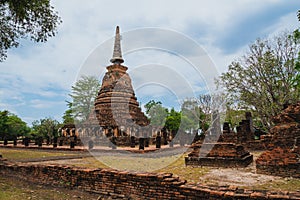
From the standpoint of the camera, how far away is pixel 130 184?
16.9ft

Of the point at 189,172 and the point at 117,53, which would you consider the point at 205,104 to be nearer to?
the point at 117,53

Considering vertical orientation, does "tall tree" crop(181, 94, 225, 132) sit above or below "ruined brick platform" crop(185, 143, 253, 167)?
above

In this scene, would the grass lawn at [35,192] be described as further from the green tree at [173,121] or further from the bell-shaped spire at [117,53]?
the green tree at [173,121]

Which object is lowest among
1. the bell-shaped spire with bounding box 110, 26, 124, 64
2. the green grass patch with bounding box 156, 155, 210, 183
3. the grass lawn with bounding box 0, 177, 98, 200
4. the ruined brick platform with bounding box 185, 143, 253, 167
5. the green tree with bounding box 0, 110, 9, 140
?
the grass lawn with bounding box 0, 177, 98, 200

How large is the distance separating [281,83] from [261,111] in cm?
263

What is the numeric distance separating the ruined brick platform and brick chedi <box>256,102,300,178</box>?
1.48 metres

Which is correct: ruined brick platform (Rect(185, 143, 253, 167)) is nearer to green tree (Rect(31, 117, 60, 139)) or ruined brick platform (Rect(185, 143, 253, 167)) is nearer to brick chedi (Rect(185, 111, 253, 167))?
brick chedi (Rect(185, 111, 253, 167))

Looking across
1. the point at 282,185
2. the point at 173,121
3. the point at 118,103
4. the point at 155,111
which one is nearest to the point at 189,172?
the point at 282,185

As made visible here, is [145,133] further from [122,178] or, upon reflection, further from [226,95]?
[122,178]

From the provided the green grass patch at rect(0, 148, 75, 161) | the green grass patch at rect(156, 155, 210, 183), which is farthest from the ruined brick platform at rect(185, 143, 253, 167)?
the green grass patch at rect(0, 148, 75, 161)

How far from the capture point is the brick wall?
3990 millimetres

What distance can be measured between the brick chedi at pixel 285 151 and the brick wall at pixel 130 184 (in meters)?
3.65

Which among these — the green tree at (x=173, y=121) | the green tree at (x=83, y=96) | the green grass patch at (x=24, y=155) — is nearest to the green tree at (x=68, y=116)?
the green tree at (x=83, y=96)

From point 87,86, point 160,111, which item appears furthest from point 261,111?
point 160,111
